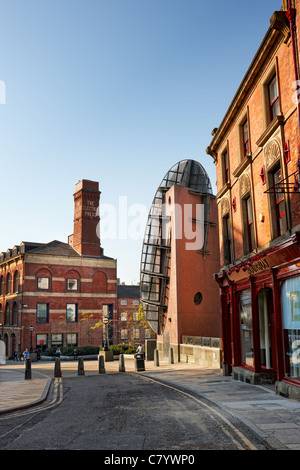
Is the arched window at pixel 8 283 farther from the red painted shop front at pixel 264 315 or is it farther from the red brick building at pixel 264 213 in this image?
the red painted shop front at pixel 264 315

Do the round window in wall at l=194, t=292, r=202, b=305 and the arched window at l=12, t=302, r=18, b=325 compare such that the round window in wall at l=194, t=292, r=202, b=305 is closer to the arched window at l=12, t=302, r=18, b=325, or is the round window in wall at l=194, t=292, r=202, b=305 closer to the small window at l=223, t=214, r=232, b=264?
the small window at l=223, t=214, r=232, b=264

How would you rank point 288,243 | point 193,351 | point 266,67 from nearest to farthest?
point 288,243 → point 266,67 → point 193,351

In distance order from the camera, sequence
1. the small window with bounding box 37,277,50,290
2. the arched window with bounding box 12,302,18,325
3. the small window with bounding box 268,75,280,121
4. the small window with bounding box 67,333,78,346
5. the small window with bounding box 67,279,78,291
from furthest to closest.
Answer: the small window with bounding box 67,279,78,291
the arched window with bounding box 12,302,18,325
the small window with bounding box 67,333,78,346
the small window with bounding box 37,277,50,290
the small window with bounding box 268,75,280,121

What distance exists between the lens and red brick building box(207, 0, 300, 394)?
12.4 meters

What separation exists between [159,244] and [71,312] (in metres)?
24.1

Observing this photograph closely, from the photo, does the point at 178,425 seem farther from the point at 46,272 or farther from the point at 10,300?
the point at 10,300

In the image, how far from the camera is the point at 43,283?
5341 centimetres

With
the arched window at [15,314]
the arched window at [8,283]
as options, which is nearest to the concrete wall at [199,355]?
the arched window at [15,314]

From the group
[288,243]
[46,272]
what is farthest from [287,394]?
[46,272]

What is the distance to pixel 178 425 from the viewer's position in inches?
364

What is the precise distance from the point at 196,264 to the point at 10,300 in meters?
33.0

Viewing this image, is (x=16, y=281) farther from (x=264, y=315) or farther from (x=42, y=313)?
(x=264, y=315)

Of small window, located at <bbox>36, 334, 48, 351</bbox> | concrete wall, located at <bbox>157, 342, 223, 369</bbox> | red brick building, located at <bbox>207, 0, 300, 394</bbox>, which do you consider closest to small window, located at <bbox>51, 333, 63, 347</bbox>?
small window, located at <bbox>36, 334, 48, 351</bbox>

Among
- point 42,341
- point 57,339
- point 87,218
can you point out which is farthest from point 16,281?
point 87,218
